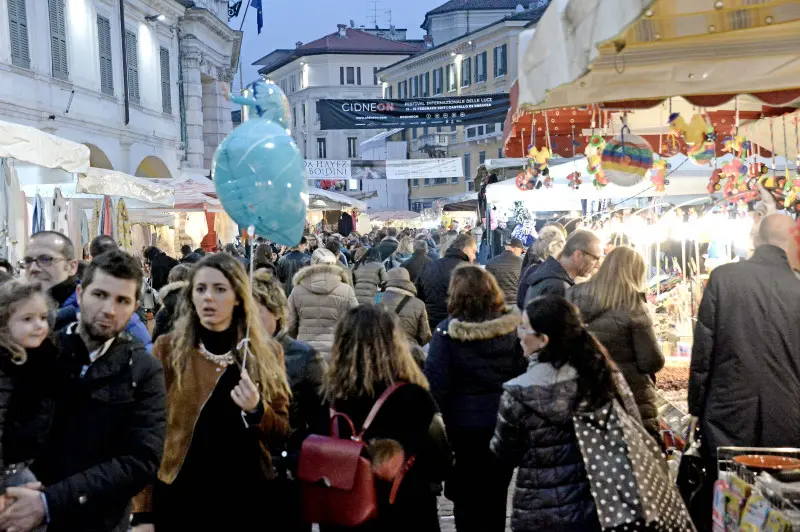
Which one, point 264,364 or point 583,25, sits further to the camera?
point 264,364

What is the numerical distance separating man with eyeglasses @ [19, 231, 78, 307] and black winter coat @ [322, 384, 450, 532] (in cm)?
231

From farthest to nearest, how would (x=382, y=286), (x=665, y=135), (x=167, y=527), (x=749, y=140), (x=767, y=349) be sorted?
1. (x=382, y=286)
2. (x=665, y=135)
3. (x=749, y=140)
4. (x=767, y=349)
5. (x=167, y=527)

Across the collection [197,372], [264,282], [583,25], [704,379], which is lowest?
[704,379]

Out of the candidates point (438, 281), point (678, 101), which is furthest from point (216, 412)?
point (438, 281)

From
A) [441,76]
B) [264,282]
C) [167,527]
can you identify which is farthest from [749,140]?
[441,76]

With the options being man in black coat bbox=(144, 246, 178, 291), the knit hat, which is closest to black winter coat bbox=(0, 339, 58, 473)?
the knit hat

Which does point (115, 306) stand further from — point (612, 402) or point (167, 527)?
point (612, 402)

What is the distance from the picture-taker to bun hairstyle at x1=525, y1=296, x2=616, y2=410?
381 cm

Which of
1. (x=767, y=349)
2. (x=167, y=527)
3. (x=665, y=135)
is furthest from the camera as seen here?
(x=665, y=135)

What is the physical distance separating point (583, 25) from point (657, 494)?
199 cm

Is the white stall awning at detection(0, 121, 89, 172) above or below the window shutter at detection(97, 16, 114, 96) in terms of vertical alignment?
below

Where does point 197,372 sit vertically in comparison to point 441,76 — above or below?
below

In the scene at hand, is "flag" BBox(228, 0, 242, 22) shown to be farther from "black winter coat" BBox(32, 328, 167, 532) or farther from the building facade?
"black winter coat" BBox(32, 328, 167, 532)

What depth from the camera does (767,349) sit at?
4.66m
